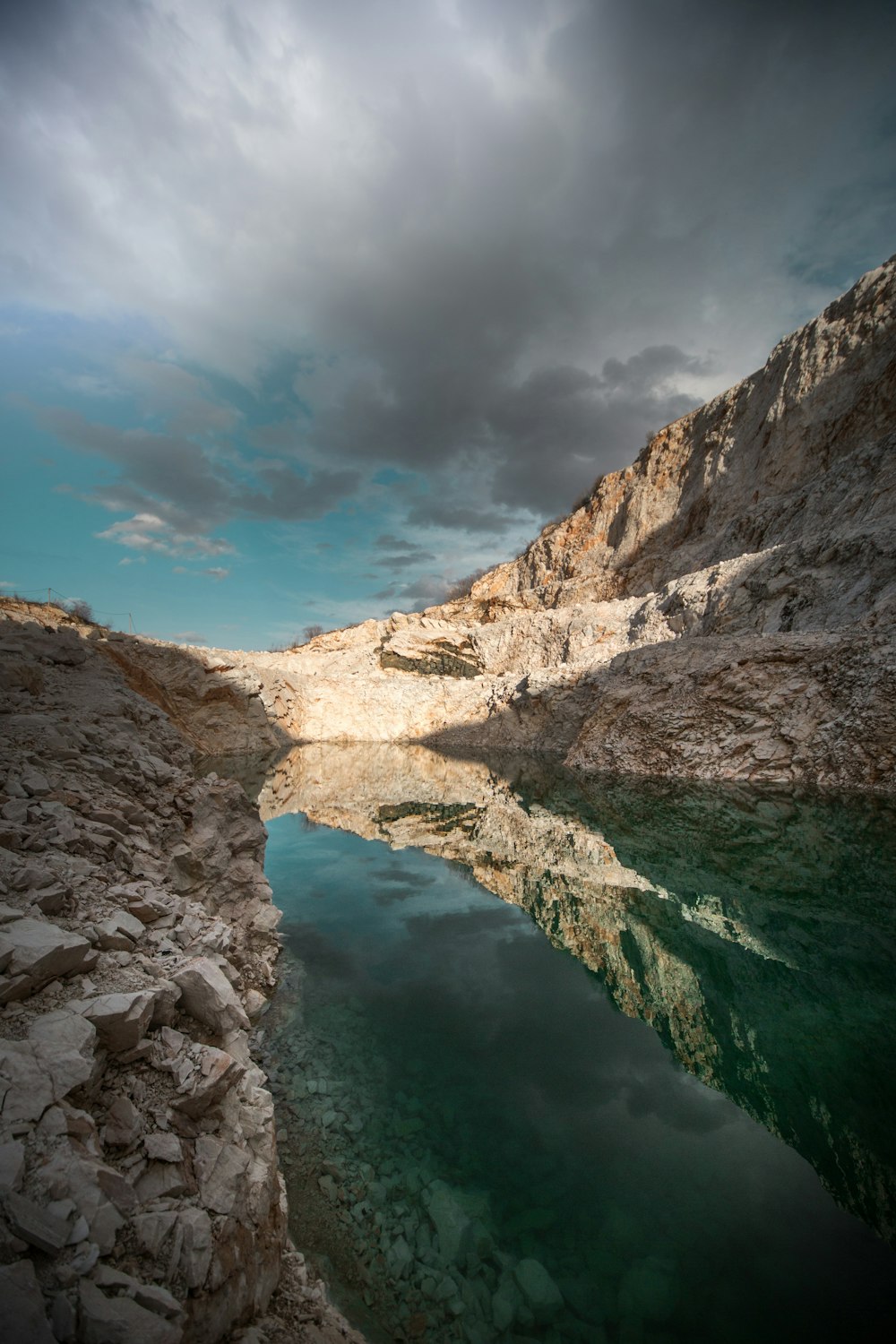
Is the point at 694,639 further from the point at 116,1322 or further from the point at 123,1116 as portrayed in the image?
the point at 116,1322

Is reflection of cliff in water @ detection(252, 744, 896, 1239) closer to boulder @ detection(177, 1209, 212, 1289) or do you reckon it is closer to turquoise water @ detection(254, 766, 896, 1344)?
turquoise water @ detection(254, 766, 896, 1344)

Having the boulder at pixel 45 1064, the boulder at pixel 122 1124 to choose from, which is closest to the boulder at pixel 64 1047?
the boulder at pixel 45 1064

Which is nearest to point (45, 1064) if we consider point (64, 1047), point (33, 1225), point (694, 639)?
point (64, 1047)

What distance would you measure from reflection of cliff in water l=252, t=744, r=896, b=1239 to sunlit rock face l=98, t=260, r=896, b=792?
9.36 feet

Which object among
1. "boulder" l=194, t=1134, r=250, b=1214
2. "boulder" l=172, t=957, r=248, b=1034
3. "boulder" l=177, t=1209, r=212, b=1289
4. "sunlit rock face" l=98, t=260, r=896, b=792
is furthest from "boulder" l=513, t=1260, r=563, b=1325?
"sunlit rock face" l=98, t=260, r=896, b=792

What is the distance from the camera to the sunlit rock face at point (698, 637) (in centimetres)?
1476

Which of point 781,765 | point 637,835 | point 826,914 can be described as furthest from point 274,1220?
point 781,765

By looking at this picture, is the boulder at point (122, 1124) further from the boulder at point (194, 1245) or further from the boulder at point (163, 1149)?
the boulder at point (194, 1245)

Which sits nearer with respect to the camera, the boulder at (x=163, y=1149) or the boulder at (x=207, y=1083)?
the boulder at (x=163, y=1149)

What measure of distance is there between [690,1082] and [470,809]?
8.93 meters

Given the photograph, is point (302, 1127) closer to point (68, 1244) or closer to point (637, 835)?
point (68, 1244)

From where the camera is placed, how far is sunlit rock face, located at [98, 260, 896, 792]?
1476 cm

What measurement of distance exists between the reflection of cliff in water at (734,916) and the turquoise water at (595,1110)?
0.03m

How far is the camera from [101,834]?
165 inches
